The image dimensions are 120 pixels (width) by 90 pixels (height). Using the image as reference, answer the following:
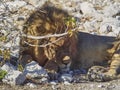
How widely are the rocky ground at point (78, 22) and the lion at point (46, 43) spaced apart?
0.16 metres

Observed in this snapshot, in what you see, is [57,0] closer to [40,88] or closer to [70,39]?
[70,39]

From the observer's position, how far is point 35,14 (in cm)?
789

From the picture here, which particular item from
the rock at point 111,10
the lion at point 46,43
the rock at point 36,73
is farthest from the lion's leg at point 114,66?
the rock at point 111,10

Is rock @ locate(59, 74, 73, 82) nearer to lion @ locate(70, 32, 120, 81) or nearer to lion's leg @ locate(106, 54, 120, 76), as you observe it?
lion @ locate(70, 32, 120, 81)

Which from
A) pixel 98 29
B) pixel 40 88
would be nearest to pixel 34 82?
pixel 40 88

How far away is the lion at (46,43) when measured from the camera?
7652 millimetres

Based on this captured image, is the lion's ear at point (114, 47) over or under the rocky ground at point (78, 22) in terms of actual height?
under

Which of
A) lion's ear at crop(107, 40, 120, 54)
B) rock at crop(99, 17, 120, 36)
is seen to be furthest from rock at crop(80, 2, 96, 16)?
lion's ear at crop(107, 40, 120, 54)

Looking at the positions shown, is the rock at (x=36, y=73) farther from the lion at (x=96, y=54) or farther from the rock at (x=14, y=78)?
the lion at (x=96, y=54)

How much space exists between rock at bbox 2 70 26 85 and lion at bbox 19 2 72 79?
487 millimetres

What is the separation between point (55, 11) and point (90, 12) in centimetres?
211

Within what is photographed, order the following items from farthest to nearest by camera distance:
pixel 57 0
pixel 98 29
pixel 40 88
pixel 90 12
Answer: pixel 57 0
pixel 90 12
pixel 98 29
pixel 40 88

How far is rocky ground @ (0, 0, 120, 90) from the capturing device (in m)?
7.19

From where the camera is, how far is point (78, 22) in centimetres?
956
